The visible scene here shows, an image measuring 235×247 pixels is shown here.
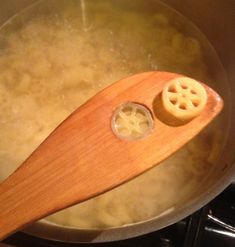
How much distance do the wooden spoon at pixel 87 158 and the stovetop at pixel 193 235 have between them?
6.9 inches

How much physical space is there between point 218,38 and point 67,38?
388 millimetres

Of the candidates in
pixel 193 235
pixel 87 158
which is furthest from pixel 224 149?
pixel 87 158

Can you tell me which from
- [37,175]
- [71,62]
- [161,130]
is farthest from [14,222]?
[71,62]

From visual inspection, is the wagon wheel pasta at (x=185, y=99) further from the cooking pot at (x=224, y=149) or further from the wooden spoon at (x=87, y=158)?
the cooking pot at (x=224, y=149)

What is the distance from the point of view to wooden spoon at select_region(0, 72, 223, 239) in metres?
0.57

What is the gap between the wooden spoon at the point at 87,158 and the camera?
0.57m

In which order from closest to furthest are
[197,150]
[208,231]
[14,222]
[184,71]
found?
[14,222], [208,231], [197,150], [184,71]

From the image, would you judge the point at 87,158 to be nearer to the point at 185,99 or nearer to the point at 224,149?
the point at 185,99

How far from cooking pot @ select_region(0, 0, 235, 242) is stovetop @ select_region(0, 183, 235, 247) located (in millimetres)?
41

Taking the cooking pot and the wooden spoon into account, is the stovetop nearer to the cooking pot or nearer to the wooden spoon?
the cooking pot

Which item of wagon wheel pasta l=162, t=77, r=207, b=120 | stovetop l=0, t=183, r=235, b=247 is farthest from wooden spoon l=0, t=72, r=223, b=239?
stovetop l=0, t=183, r=235, b=247

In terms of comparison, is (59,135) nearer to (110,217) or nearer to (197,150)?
(110,217)

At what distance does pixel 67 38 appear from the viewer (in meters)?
1.07

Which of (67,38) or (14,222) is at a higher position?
(67,38)
